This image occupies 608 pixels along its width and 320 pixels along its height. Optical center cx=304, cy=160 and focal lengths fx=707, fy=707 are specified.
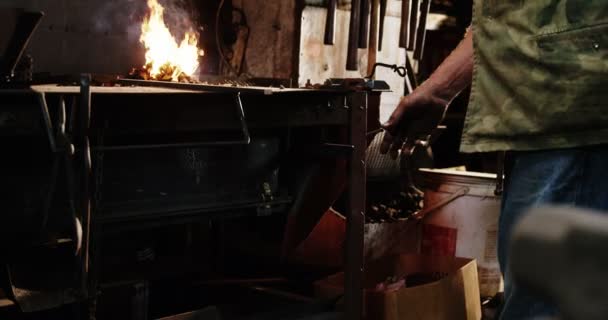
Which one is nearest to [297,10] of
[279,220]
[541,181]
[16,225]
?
[279,220]

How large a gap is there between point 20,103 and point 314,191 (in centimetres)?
142

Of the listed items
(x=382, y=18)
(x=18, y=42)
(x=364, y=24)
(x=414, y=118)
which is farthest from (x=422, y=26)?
(x=18, y=42)

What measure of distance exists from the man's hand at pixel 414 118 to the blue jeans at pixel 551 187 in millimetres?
368

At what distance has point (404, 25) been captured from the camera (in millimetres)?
5617

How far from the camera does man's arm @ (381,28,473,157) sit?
223 cm

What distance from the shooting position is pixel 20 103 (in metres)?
2.34

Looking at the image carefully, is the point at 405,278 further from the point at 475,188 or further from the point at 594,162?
the point at 594,162

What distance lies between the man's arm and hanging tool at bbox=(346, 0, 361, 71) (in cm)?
251

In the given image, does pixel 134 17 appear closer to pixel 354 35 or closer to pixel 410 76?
pixel 354 35

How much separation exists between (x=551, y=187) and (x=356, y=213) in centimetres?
140

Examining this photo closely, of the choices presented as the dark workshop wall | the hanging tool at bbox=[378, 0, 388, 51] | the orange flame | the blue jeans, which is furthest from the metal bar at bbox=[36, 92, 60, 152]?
the hanging tool at bbox=[378, 0, 388, 51]

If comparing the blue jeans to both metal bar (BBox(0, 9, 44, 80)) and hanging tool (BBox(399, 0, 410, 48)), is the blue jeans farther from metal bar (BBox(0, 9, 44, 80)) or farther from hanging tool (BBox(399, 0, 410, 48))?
hanging tool (BBox(399, 0, 410, 48))

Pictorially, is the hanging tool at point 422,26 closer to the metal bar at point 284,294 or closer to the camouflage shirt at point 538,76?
the metal bar at point 284,294

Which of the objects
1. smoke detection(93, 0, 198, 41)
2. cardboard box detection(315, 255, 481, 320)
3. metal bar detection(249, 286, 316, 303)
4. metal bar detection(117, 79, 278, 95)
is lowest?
metal bar detection(249, 286, 316, 303)
